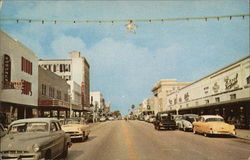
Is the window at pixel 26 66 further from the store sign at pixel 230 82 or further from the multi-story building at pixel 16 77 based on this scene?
the store sign at pixel 230 82

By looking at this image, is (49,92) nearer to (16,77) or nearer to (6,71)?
(16,77)

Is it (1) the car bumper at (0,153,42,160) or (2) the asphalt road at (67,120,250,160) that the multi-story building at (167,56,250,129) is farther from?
(1) the car bumper at (0,153,42,160)

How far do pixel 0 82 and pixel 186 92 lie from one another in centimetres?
4109

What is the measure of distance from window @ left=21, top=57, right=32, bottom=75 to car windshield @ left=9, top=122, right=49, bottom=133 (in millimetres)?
22869

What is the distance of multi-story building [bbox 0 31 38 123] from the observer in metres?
25.8

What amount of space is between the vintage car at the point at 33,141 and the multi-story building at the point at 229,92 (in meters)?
19.1

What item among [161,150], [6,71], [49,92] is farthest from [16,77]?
[161,150]

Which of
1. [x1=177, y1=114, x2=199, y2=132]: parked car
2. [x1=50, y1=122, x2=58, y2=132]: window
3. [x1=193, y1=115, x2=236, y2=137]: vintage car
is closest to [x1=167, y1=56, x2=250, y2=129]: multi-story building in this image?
[x1=177, y1=114, x2=199, y2=132]: parked car

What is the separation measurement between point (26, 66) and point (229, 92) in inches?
992

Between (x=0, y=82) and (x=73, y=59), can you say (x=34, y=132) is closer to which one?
(x=0, y=82)

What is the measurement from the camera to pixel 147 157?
10.5 m

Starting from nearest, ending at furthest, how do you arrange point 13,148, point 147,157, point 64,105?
point 13,148
point 147,157
point 64,105

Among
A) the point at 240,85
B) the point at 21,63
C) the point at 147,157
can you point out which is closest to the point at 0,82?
the point at 21,63

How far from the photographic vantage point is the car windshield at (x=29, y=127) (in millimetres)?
9156
